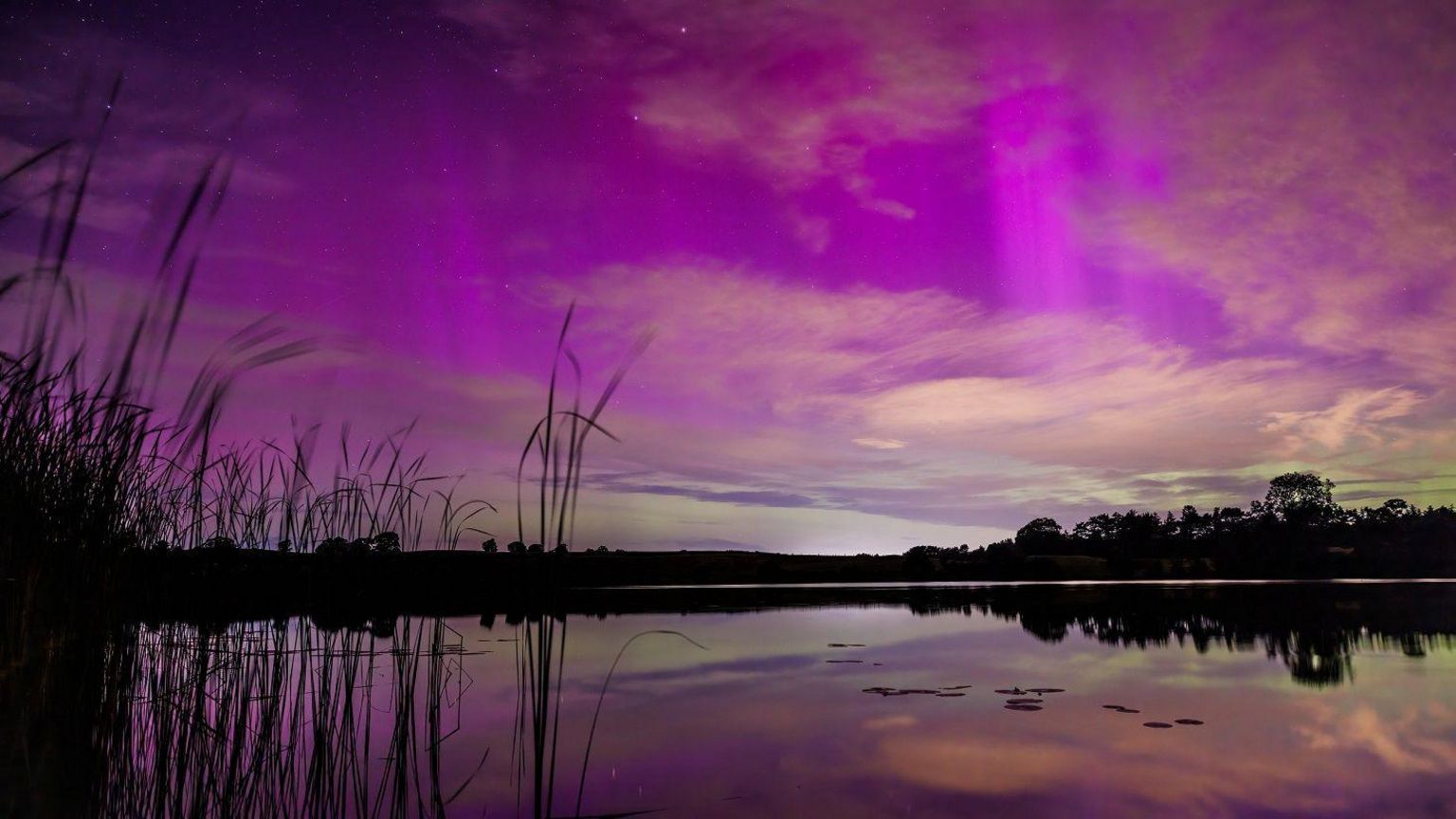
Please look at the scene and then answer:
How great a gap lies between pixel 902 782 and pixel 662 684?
15.3ft

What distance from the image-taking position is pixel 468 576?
30.5 meters

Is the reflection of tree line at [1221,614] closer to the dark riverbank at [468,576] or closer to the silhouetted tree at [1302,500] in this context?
the dark riverbank at [468,576]

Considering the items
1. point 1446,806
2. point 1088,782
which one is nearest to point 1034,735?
point 1088,782

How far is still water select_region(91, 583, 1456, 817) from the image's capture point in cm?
486

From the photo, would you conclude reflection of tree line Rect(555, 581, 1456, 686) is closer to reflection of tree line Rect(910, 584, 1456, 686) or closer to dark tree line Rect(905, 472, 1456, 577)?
reflection of tree line Rect(910, 584, 1456, 686)

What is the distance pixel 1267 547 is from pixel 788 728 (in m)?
56.9

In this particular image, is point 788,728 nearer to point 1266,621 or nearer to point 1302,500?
point 1266,621

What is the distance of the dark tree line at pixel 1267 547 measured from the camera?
46844 mm

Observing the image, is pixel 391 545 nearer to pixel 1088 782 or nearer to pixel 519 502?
pixel 519 502

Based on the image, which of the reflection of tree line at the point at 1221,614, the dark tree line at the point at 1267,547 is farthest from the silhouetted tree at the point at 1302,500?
the reflection of tree line at the point at 1221,614

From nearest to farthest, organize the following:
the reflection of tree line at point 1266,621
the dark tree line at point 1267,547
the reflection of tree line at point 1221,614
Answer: the reflection of tree line at point 1266,621 < the reflection of tree line at point 1221,614 < the dark tree line at point 1267,547

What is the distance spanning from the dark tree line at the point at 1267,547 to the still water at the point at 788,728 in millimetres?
40462

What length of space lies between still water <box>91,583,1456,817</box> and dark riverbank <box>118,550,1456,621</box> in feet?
1.46

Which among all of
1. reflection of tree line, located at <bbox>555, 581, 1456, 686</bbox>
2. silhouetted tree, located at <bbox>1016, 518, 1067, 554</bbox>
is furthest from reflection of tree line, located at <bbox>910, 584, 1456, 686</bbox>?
silhouetted tree, located at <bbox>1016, 518, 1067, 554</bbox>
